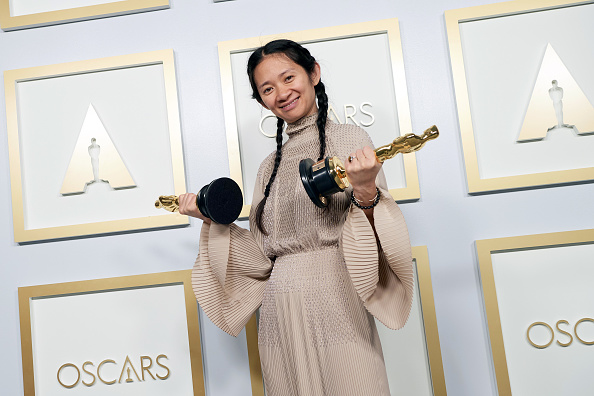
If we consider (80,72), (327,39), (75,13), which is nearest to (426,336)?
(327,39)

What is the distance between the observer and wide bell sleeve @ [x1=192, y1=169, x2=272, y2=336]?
1036 mm

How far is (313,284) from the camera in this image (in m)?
0.92

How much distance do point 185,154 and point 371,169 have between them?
0.73 metres

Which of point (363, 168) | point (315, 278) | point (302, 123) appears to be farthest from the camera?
point (302, 123)

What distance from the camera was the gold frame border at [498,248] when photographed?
129 centimetres

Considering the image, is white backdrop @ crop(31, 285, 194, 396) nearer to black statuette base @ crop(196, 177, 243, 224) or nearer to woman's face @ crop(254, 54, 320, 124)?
black statuette base @ crop(196, 177, 243, 224)

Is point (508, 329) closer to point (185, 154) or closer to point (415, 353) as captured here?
point (415, 353)

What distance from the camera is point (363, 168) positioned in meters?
0.80

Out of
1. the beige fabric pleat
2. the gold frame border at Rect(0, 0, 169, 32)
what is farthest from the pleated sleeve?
the gold frame border at Rect(0, 0, 169, 32)

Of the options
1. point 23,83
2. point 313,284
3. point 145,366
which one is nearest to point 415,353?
point 313,284

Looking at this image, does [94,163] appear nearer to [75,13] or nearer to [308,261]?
[75,13]

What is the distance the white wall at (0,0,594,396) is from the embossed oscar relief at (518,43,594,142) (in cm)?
14

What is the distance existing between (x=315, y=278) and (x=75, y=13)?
101 cm

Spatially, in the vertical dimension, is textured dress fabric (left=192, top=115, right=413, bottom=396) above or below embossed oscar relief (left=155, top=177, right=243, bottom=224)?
below
